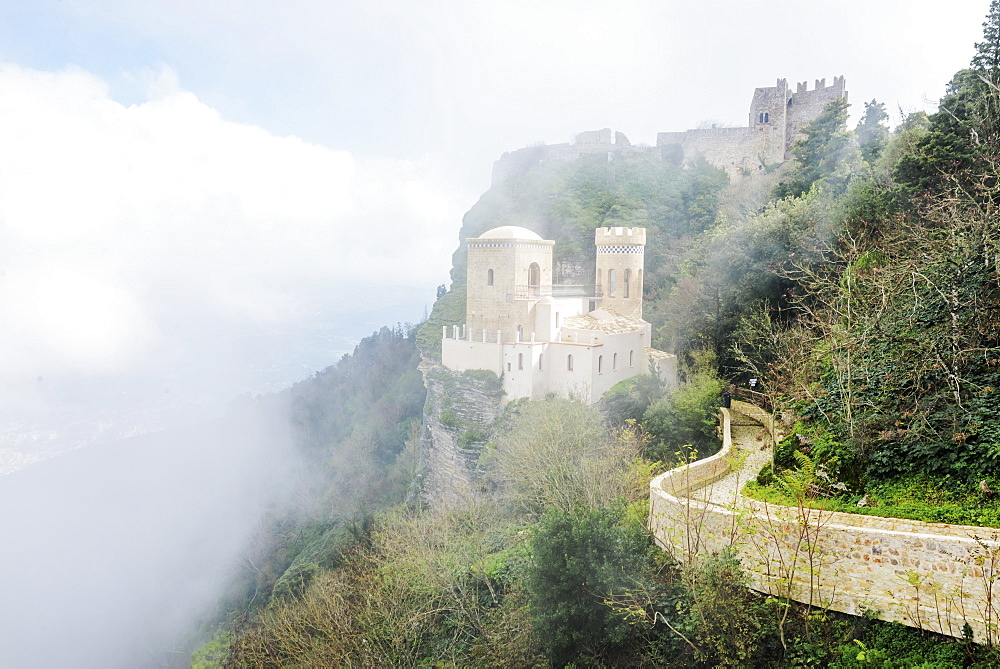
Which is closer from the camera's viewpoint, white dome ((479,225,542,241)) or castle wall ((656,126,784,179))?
white dome ((479,225,542,241))

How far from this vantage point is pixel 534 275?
72.5 ft

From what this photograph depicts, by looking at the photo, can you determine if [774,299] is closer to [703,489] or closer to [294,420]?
[703,489]

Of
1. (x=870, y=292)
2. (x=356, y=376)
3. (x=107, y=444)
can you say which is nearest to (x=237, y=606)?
(x=356, y=376)

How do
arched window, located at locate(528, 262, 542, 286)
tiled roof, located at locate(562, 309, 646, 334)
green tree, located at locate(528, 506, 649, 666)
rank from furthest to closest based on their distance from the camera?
arched window, located at locate(528, 262, 542, 286) < tiled roof, located at locate(562, 309, 646, 334) < green tree, located at locate(528, 506, 649, 666)

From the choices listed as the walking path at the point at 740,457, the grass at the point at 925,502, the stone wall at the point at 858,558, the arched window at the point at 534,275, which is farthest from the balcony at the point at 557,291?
the grass at the point at 925,502

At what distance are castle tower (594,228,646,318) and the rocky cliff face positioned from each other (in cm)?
648

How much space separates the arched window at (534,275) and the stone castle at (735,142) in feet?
62.0

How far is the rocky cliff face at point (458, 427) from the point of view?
21.7 metres

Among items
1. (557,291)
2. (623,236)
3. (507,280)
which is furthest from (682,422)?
(623,236)

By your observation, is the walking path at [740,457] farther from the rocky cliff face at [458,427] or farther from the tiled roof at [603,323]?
the rocky cliff face at [458,427]

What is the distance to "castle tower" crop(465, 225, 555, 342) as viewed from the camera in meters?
21.5

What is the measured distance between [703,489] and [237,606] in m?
30.4

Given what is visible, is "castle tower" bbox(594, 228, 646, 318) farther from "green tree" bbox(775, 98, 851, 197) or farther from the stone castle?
the stone castle

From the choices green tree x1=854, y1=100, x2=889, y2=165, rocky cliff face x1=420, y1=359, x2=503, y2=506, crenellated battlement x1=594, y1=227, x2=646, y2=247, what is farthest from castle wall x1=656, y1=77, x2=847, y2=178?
rocky cliff face x1=420, y1=359, x2=503, y2=506
